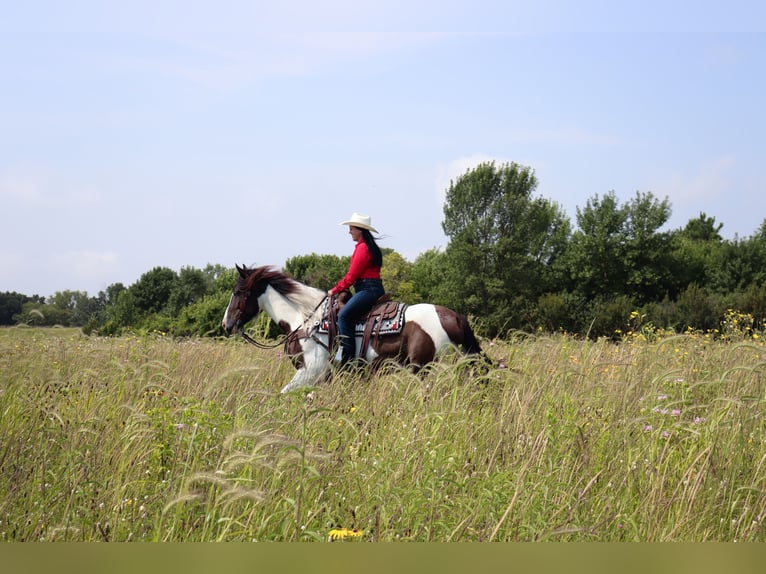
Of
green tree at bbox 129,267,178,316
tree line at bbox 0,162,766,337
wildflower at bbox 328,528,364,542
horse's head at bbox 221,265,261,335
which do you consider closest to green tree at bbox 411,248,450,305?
tree line at bbox 0,162,766,337

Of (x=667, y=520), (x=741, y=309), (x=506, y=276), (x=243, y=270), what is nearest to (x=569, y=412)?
(x=667, y=520)

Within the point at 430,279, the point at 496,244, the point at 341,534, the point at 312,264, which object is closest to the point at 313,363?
the point at 341,534

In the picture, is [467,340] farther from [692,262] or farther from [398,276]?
[692,262]

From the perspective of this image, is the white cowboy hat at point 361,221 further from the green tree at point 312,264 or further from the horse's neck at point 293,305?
the green tree at point 312,264

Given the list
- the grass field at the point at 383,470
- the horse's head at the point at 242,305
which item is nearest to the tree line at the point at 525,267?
the horse's head at the point at 242,305

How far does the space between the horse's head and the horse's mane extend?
0.10 ft

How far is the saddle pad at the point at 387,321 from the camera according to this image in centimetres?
810

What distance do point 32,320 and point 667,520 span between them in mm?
8328

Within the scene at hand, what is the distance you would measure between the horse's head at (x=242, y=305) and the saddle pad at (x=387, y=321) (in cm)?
180

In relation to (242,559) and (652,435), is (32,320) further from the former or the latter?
(242,559)

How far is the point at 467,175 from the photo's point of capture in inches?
2031

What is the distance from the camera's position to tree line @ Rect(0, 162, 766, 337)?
147ft

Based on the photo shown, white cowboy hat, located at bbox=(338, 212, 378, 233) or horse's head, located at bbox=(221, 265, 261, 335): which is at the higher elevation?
white cowboy hat, located at bbox=(338, 212, 378, 233)

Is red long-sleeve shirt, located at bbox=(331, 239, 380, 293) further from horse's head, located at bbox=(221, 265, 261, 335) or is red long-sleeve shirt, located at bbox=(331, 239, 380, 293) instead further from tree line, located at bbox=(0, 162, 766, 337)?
tree line, located at bbox=(0, 162, 766, 337)
